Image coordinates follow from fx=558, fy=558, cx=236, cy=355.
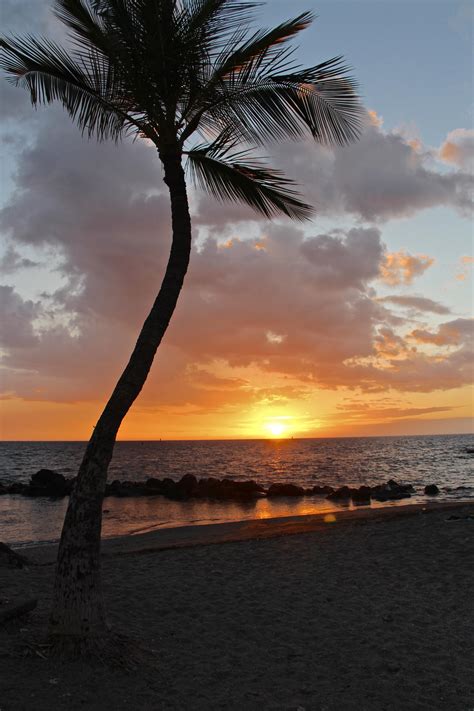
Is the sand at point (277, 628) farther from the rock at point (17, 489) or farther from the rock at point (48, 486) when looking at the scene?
the rock at point (17, 489)

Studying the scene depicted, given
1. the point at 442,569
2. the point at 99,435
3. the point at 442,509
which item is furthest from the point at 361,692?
the point at 442,509

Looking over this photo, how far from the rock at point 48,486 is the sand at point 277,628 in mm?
24050

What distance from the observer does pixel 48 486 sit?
3728cm

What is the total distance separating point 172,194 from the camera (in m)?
7.15

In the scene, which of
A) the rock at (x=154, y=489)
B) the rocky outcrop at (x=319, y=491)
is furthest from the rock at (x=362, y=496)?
the rock at (x=154, y=489)

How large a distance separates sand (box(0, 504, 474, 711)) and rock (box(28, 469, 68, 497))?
2405cm

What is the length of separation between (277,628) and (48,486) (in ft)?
107

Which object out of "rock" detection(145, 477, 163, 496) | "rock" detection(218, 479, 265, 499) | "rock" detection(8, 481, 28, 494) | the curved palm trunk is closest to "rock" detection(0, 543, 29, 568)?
the curved palm trunk

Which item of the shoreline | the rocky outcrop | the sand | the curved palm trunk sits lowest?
the rocky outcrop

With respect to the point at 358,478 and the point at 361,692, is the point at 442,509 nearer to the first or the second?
the point at 361,692

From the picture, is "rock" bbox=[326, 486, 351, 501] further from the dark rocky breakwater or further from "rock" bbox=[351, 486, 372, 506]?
"rock" bbox=[351, 486, 372, 506]

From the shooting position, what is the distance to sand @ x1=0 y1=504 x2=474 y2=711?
580 cm

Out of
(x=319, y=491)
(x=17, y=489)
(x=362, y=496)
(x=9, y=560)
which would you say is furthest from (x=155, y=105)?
(x=17, y=489)

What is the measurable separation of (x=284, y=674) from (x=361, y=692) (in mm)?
912
